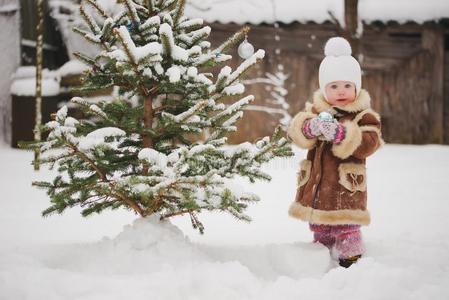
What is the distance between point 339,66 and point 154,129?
149cm

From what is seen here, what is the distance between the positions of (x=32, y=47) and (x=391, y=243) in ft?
39.4

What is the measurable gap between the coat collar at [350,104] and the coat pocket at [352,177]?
16.8 inches

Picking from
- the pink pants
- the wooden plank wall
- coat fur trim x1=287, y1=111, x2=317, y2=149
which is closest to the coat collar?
coat fur trim x1=287, y1=111, x2=317, y2=149

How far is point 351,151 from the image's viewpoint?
3.20 metres

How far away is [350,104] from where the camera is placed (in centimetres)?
338

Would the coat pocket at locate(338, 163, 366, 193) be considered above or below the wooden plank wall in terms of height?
below

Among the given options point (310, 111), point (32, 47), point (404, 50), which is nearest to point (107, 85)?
point (310, 111)

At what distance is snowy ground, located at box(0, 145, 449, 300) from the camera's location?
8.86ft

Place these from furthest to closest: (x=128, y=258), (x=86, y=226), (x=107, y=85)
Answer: (x=86, y=226)
(x=107, y=85)
(x=128, y=258)

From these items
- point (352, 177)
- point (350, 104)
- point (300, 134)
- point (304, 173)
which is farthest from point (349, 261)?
point (350, 104)

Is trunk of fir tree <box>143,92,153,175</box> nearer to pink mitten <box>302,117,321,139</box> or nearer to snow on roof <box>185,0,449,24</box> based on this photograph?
pink mitten <box>302,117,321,139</box>

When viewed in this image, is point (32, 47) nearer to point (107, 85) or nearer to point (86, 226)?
point (86, 226)

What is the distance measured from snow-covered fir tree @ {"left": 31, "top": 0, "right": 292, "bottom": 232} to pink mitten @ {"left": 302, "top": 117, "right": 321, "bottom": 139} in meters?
0.20

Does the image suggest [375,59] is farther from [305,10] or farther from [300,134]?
[300,134]
